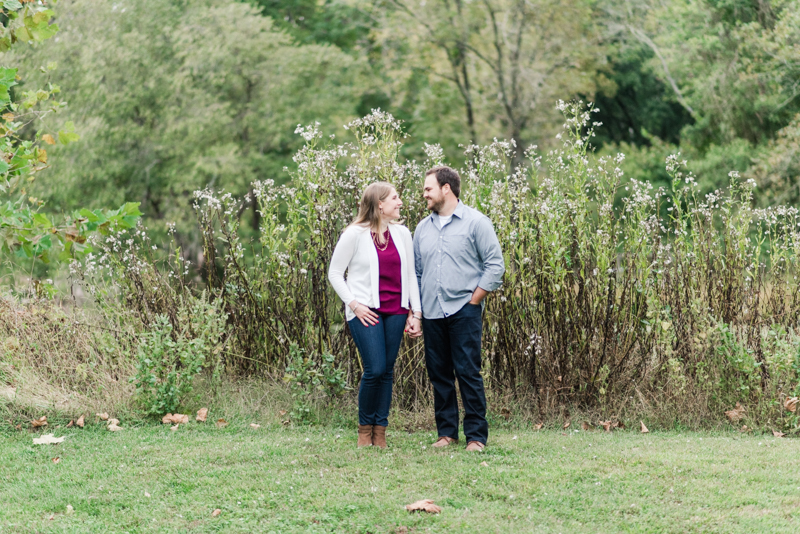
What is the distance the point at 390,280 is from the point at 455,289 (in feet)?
1.36

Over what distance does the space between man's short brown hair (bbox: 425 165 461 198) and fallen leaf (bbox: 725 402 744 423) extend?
2.65 m

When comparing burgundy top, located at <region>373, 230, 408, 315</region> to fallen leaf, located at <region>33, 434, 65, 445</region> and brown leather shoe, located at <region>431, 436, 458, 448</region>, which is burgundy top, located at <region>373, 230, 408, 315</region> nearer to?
brown leather shoe, located at <region>431, 436, 458, 448</region>

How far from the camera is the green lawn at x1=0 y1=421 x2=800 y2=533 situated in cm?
373

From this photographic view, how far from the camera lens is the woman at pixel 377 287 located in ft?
15.6

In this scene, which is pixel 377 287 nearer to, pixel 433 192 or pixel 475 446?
pixel 433 192

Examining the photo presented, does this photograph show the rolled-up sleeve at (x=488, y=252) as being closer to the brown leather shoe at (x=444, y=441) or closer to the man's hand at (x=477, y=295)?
the man's hand at (x=477, y=295)

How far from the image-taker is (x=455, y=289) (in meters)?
4.82

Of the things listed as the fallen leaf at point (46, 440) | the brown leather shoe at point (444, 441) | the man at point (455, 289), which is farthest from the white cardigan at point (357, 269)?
the fallen leaf at point (46, 440)

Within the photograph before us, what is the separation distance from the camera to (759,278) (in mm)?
6098

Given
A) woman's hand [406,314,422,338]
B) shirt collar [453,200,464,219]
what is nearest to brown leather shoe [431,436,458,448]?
woman's hand [406,314,422,338]

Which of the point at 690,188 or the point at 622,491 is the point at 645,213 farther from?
the point at 622,491

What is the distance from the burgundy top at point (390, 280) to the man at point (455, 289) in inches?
8.1

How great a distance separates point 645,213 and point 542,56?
17905 mm

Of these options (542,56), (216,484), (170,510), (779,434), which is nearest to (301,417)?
(216,484)
